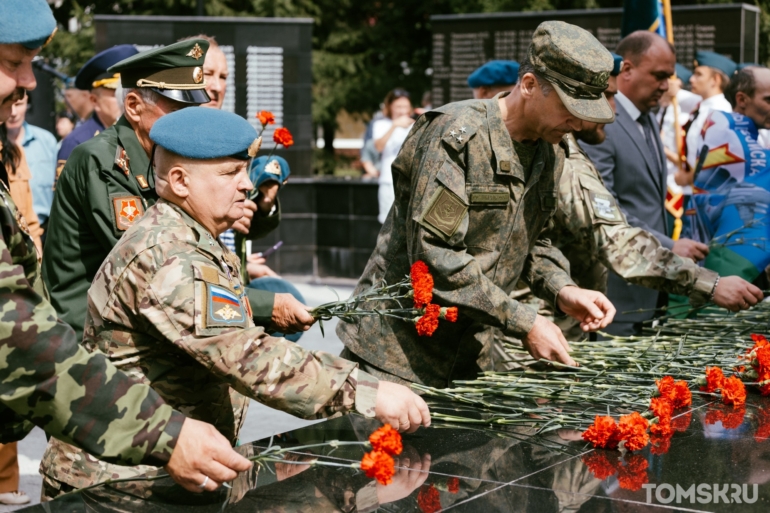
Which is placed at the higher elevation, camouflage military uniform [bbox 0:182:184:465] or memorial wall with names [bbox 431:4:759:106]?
memorial wall with names [bbox 431:4:759:106]

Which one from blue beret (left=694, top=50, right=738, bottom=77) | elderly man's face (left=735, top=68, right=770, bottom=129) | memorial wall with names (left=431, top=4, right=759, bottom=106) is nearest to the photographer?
elderly man's face (left=735, top=68, right=770, bottom=129)

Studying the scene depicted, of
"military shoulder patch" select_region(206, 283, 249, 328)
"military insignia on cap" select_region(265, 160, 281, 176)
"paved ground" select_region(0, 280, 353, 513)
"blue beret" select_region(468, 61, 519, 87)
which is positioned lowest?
"paved ground" select_region(0, 280, 353, 513)

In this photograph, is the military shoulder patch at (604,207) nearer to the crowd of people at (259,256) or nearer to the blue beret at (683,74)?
the crowd of people at (259,256)

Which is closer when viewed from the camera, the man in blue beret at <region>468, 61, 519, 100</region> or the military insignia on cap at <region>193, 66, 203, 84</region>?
the military insignia on cap at <region>193, 66, 203, 84</region>

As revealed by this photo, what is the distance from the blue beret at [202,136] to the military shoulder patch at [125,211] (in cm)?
86

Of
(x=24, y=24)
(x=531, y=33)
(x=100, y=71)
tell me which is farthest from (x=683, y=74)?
(x=24, y=24)

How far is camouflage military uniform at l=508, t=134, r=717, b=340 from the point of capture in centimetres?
394

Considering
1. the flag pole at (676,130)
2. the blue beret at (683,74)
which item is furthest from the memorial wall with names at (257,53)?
the flag pole at (676,130)

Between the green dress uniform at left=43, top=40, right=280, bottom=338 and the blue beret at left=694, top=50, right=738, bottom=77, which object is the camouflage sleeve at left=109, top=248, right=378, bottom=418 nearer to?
the green dress uniform at left=43, top=40, right=280, bottom=338

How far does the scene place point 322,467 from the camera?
246cm

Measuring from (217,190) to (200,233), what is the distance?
12cm

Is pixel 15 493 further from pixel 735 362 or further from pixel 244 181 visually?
pixel 735 362

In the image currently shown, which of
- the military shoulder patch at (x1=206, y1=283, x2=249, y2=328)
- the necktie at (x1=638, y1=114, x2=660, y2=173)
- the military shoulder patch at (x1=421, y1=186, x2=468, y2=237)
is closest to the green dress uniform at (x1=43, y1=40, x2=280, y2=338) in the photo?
the military shoulder patch at (x1=421, y1=186, x2=468, y2=237)

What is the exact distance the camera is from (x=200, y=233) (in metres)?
2.52
